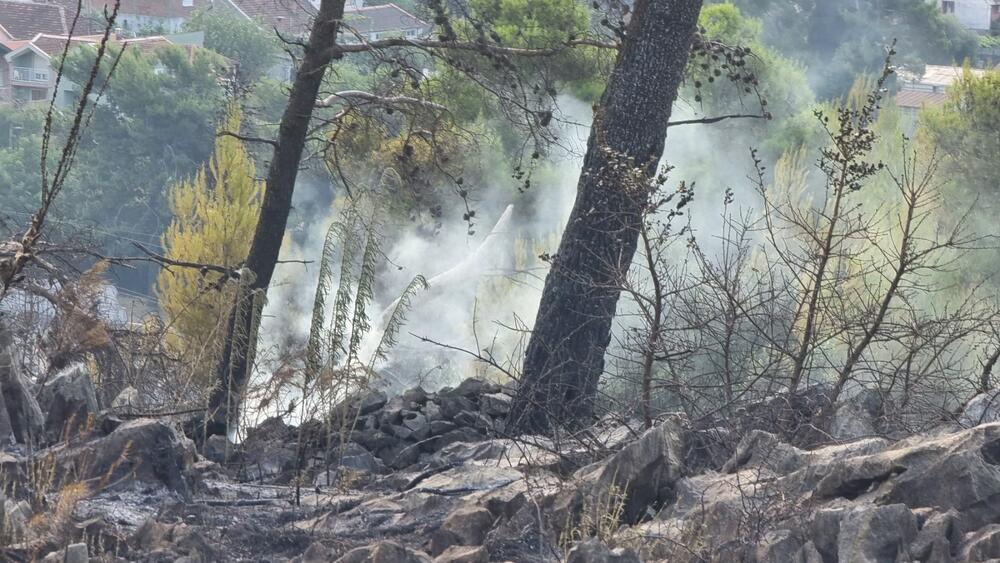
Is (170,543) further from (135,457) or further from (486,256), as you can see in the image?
(486,256)

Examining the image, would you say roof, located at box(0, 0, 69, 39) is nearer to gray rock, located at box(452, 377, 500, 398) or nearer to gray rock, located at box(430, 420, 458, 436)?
gray rock, located at box(452, 377, 500, 398)

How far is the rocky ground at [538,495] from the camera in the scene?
4.28 m

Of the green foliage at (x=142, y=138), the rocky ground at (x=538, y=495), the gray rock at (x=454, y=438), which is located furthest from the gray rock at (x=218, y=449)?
the green foliage at (x=142, y=138)

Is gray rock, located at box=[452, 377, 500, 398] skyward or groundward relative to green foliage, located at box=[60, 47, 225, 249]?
groundward

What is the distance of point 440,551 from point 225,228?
2150cm

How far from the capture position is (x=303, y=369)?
22.2ft

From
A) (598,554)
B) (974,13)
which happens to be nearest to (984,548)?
(598,554)

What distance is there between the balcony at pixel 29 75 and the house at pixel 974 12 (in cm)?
3993

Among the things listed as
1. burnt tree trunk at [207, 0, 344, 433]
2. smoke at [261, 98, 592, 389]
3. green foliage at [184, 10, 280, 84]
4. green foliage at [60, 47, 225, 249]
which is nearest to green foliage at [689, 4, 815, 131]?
smoke at [261, 98, 592, 389]

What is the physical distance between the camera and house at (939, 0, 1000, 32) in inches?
2527

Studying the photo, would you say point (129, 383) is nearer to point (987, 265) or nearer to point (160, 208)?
point (987, 265)

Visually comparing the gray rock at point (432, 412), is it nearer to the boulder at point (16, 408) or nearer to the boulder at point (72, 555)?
the boulder at point (16, 408)

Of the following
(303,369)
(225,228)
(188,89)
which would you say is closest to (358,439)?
(303,369)

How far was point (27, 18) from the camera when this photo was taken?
58156mm
